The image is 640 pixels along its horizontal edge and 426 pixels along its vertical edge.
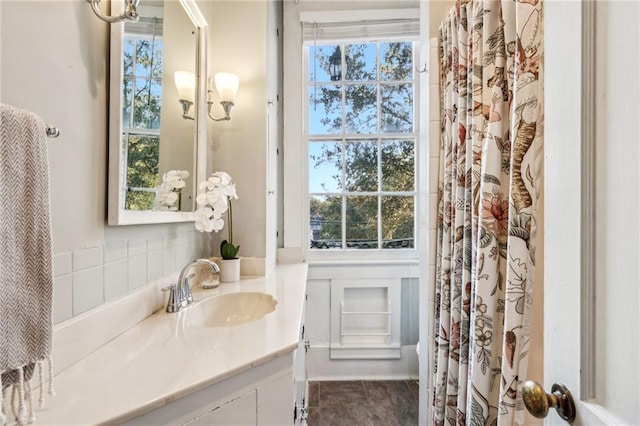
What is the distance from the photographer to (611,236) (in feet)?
1.36

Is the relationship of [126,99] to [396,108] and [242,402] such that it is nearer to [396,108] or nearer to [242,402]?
[242,402]

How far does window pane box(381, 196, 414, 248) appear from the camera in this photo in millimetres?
2186

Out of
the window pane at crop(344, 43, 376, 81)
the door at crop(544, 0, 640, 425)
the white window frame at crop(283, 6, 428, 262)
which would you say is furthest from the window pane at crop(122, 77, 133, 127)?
the window pane at crop(344, 43, 376, 81)

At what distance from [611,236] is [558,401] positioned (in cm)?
27

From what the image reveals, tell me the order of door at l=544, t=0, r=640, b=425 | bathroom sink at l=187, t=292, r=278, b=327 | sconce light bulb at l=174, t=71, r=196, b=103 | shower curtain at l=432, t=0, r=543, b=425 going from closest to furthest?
door at l=544, t=0, r=640, b=425, shower curtain at l=432, t=0, r=543, b=425, bathroom sink at l=187, t=292, r=278, b=327, sconce light bulb at l=174, t=71, r=196, b=103

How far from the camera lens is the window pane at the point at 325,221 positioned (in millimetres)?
2197

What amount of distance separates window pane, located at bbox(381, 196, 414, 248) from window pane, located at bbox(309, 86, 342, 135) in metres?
0.67

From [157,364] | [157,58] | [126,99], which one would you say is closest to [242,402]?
[157,364]

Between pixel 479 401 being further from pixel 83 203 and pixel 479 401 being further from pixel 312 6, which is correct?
pixel 312 6

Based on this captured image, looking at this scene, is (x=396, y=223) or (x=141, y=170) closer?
(x=141, y=170)

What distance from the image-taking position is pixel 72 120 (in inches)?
28.7

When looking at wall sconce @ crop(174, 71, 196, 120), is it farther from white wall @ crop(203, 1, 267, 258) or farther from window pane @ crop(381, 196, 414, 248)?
window pane @ crop(381, 196, 414, 248)

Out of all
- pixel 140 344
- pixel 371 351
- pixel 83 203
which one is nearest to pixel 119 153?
pixel 83 203

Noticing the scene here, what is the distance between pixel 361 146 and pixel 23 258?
198cm
